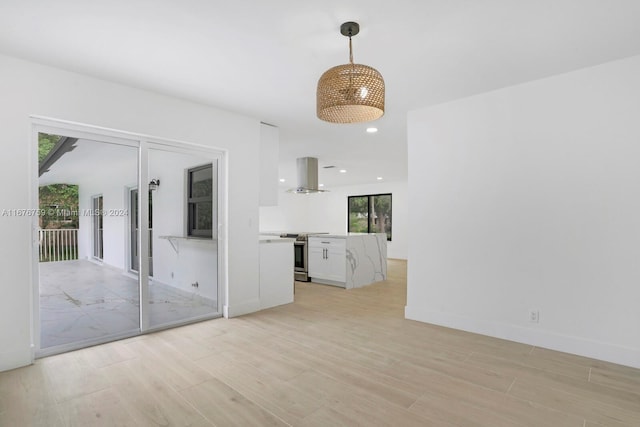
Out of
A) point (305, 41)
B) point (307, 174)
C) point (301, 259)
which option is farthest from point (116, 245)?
point (307, 174)

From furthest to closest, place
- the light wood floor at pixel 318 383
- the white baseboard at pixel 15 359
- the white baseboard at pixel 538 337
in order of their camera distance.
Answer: the white baseboard at pixel 538 337, the white baseboard at pixel 15 359, the light wood floor at pixel 318 383

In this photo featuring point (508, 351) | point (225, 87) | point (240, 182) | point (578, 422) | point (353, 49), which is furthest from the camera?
Result: point (240, 182)

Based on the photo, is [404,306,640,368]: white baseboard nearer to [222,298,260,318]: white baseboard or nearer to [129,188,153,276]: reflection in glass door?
[222,298,260,318]: white baseboard

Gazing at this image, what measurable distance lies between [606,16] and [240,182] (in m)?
3.55

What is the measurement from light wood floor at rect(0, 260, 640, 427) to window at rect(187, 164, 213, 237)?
3.70 ft

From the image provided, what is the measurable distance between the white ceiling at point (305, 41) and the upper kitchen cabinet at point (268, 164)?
98cm

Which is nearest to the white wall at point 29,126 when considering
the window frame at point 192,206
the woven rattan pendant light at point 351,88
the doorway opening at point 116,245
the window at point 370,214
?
the doorway opening at point 116,245

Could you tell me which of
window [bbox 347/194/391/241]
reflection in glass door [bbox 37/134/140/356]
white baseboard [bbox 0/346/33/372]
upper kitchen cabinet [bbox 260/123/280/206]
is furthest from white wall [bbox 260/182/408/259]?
white baseboard [bbox 0/346/33/372]

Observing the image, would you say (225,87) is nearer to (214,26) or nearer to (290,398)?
(214,26)

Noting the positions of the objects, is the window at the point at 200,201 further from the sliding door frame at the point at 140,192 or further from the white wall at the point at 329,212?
the white wall at the point at 329,212

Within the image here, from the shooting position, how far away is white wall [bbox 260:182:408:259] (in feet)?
33.1

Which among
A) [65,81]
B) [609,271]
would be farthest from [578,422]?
[65,81]

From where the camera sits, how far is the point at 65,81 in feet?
9.30

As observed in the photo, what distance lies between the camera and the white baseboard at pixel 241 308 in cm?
392
